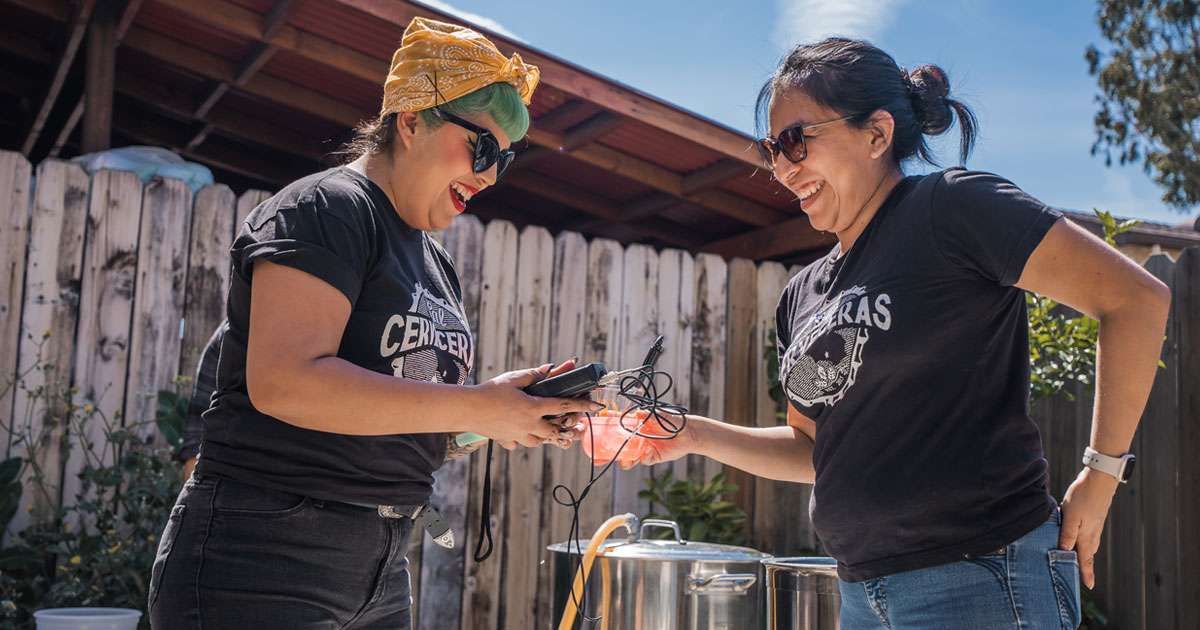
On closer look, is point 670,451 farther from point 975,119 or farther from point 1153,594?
point 1153,594

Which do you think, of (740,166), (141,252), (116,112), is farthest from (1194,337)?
(116,112)

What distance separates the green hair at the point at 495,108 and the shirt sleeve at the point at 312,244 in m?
0.42

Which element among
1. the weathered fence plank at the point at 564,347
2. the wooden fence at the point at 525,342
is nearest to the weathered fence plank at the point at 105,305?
the wooden fence at the point at 525,342

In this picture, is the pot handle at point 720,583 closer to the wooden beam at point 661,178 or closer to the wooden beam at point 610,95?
the wooden beam at point 610,95

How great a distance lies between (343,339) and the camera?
6.15 ft

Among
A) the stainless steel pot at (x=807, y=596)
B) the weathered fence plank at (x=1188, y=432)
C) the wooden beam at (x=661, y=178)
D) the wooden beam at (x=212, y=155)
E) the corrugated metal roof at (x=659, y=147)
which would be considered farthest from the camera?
the wooden beam at (x=212, y=155)

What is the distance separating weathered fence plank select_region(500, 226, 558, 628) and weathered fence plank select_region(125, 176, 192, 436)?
1842mm

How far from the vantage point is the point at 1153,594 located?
4883 millimetres

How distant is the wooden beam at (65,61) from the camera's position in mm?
5945

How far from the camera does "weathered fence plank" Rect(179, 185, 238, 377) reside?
5.03 m

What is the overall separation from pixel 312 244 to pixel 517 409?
0.49 meters

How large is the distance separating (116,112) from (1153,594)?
8586 mm

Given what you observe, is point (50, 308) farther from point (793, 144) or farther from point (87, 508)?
point (793, 144)

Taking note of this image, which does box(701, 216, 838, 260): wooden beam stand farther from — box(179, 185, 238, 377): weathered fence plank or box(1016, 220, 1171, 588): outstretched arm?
box(1016, 220, 1171, 588): outstretched arm
